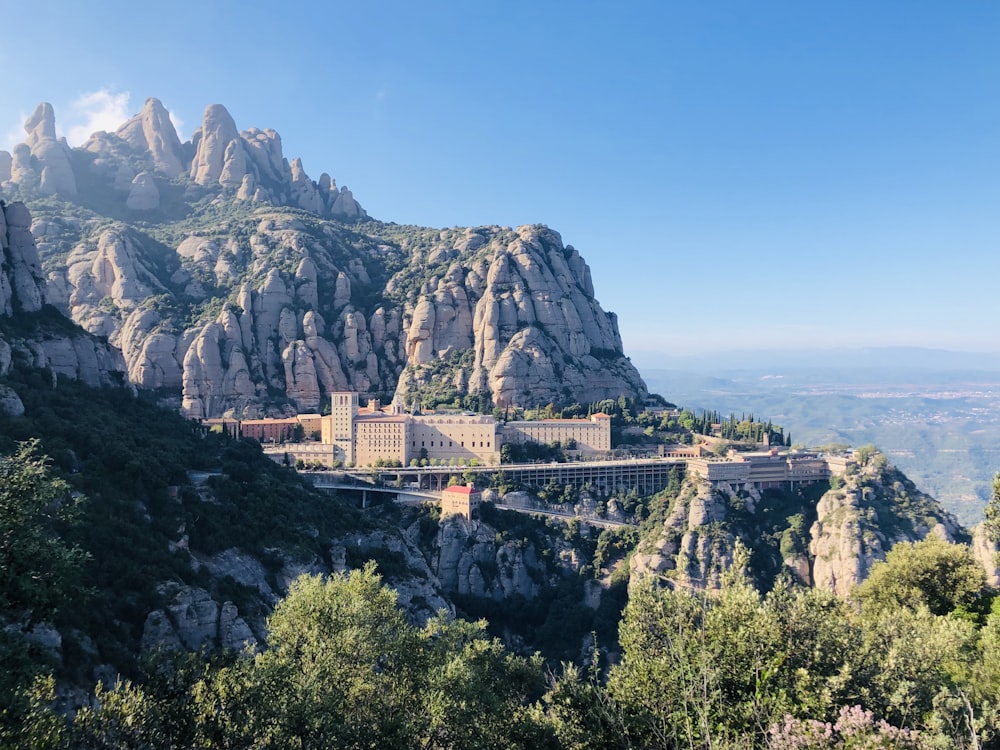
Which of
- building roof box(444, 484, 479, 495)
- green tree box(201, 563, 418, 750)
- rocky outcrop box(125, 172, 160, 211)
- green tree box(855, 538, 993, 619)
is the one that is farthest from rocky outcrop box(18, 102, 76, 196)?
green tree box(855, 538, 993, 619)

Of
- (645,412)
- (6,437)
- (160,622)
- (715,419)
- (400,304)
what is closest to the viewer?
(160,622)

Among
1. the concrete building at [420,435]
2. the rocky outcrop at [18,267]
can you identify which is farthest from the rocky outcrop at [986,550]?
the rocky outcrop at [18,267]

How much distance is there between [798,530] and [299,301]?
96357mm

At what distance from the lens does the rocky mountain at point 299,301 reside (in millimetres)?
114938

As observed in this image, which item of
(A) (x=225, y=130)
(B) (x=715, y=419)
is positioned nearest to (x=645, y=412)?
(B) (x=715, y=419)

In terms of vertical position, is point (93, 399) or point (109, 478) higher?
point (93, 399)

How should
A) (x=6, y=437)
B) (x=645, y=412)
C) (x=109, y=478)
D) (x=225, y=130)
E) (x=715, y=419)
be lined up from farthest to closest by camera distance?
(x=225, y=130), (x=715, y=419), (x=645, y=412), (x=109, y=478), (x=6, y=437)

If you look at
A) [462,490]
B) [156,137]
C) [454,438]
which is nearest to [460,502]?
[462,490]

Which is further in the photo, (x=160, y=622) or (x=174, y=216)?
(x=174, y=216)

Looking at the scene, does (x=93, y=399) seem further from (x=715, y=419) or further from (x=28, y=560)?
(x=715, y=419)

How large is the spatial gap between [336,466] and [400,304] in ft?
161

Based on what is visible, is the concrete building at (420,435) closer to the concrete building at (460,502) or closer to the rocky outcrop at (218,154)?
the concrete building at (460,502)

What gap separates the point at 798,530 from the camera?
78.6 m

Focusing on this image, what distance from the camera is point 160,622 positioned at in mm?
33531
